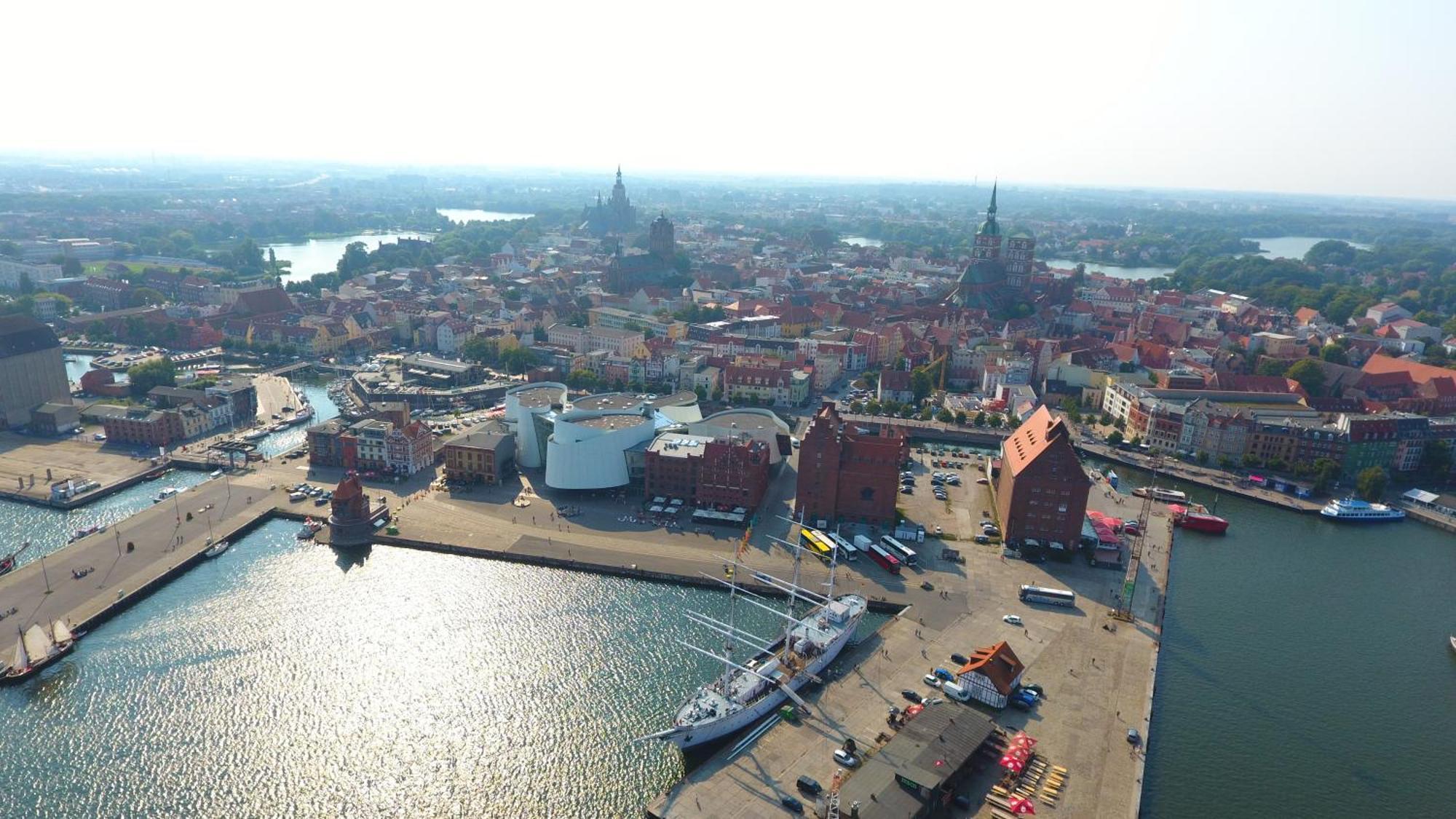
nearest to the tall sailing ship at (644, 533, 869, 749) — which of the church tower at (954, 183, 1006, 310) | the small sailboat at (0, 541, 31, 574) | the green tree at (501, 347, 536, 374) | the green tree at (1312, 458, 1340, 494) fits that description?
the small sailboat at (0, 541, 31, 574)

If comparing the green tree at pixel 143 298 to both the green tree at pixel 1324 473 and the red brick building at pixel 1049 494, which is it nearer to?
the red brick building at pixel 1049 494

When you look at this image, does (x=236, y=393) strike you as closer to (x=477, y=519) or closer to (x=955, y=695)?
(x=477, y=519)

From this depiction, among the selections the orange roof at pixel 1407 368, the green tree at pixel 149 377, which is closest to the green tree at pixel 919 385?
the orange roof at pixel 1407 368

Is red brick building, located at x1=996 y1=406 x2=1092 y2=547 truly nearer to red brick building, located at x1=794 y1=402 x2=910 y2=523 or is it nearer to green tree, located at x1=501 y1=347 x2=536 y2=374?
red brick building, located at x1=794 y1=402 x2=910 y2=523

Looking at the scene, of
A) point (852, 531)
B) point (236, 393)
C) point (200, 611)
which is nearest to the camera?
point (200, 611)

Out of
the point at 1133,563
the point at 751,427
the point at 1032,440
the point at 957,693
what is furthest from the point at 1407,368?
the point at 957,693

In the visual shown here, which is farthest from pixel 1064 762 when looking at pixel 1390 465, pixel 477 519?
pixel 1390 465
